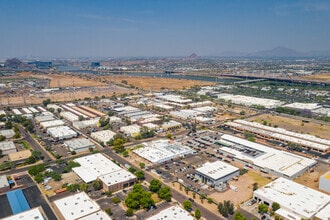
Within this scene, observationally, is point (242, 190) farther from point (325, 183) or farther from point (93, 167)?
point (93, 167)

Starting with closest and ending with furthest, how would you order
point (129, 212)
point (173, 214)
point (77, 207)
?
point (173, 214) → point (129, 212) → point (77, 207)

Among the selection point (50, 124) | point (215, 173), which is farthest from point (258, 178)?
point (50, 124)

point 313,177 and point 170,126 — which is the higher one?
point 170,126

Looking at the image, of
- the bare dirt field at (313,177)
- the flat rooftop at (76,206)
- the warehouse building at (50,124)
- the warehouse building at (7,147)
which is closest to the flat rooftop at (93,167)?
the flat rooftop at (76,206)

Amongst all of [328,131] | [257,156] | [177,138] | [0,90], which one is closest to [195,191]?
[257,156]

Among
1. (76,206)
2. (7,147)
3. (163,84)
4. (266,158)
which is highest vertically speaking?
(163,84)

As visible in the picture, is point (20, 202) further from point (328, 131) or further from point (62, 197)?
point (328, 131)

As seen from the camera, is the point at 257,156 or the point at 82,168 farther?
the point at 257,156
